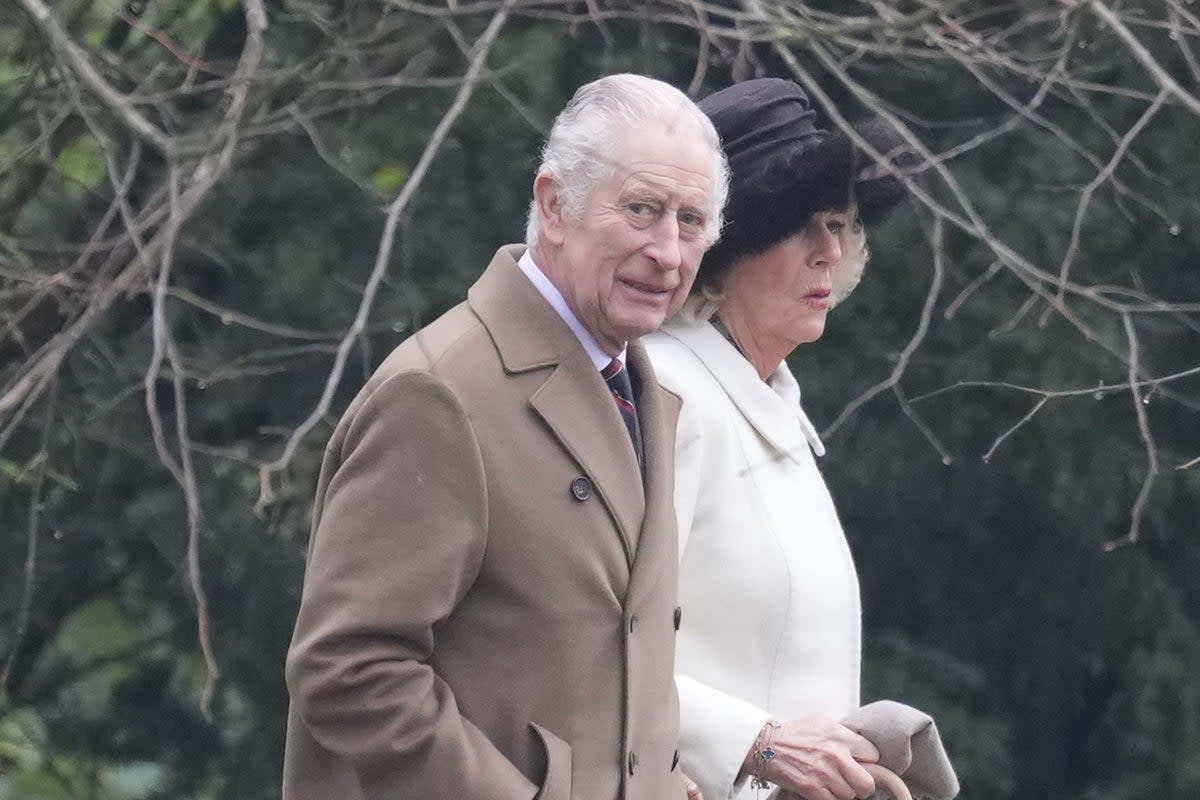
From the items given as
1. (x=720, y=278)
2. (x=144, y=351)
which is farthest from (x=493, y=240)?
(x=720, y=278)

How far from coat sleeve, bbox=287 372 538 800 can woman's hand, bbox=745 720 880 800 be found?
1.65ft

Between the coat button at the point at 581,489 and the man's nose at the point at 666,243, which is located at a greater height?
the man's nose at the point at 666,243

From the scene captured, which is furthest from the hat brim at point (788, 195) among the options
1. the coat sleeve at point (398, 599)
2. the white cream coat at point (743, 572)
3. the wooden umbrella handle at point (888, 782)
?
the coat sleeve at point (398, 599)

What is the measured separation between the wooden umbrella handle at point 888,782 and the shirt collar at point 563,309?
0.59 m

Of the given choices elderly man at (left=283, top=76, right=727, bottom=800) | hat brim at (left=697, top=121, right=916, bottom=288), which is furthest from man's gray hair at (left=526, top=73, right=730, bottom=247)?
hat brim at (left=697, top=121, right=916, bottom=288)

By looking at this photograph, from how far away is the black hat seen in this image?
2.64 meters

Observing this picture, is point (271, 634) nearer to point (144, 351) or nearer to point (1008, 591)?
point (144, 351)

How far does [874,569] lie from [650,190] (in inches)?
162

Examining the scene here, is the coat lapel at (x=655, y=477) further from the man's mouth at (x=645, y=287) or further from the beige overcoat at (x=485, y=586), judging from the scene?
the man's mouth at (x=645, y=287)

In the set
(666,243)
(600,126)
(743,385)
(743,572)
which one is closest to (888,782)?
(743,572)

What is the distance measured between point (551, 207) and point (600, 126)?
0.31 feet

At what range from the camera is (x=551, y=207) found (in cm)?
222

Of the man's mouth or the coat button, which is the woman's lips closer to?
the man's mouth

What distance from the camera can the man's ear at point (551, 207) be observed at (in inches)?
87.0
